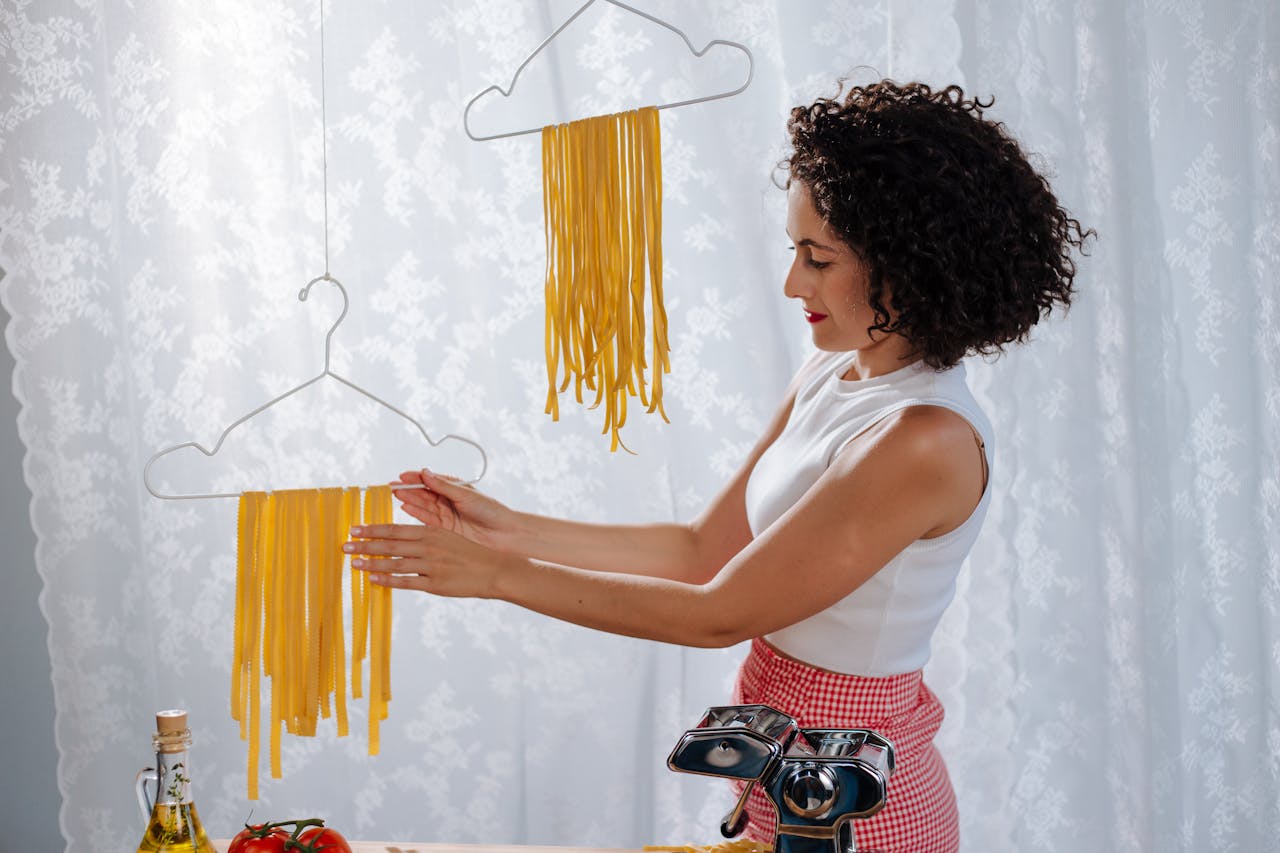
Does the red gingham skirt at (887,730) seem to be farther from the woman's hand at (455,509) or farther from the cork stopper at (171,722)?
the cork stopper at (171,722)

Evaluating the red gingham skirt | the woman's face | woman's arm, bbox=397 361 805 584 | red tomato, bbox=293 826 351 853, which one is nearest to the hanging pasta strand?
the woman's face

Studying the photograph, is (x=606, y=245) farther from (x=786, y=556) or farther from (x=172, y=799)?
(x=172, y=799)

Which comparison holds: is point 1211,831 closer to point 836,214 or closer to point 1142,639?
point 1142,639

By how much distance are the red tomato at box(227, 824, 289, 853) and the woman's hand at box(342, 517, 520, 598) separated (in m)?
0.40

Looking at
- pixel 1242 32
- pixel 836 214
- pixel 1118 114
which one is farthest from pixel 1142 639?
pixel 836 214

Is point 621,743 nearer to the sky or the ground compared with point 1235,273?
nearer to the ground

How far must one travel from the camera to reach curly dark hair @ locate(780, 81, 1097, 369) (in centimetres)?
167

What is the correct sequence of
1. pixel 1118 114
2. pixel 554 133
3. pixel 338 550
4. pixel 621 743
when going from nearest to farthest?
pixel 338 550, pixel 554 133, pixel 1118 114, pixel 621 743

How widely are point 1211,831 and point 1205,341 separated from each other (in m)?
1.08

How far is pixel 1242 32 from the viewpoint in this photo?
2633 millimetres

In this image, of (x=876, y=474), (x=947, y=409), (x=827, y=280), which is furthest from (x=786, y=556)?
(x=827, y=280)

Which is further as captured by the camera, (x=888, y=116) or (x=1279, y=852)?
(x=1279, y=852)

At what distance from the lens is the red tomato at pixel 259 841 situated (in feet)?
4.36

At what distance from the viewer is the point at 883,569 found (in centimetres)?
175
